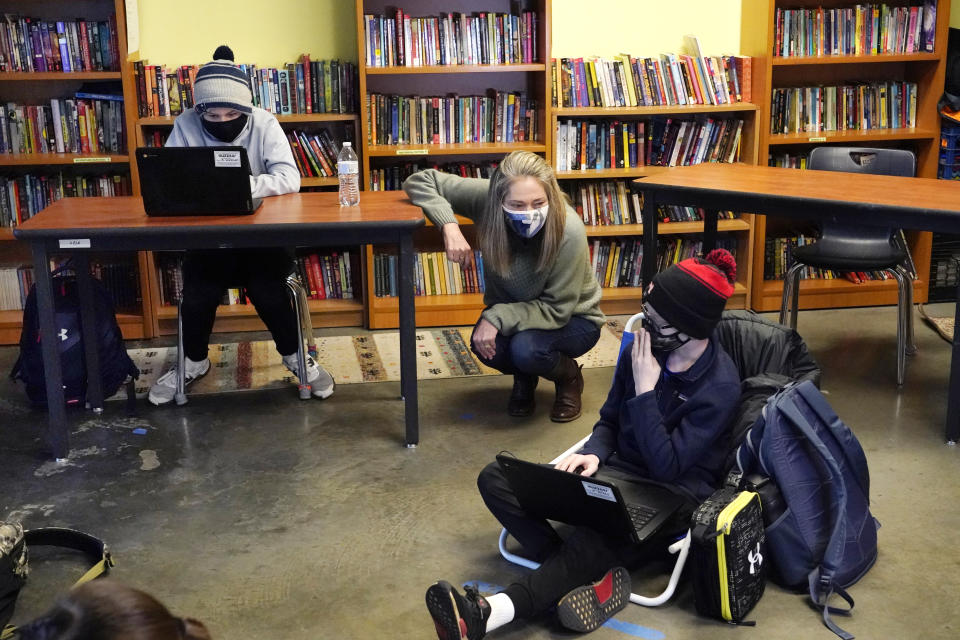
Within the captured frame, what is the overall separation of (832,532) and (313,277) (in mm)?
2968

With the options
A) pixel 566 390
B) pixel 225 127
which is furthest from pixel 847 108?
pixel 225 127

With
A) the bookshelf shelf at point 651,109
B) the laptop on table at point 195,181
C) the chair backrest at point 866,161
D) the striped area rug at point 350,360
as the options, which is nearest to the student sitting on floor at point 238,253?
the striped area rug at point 350,360

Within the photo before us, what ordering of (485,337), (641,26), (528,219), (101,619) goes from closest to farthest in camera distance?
(101,619), (528,219), (485,337), (641,26)

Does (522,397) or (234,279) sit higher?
(234,279)

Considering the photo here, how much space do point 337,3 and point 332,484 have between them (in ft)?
8.24

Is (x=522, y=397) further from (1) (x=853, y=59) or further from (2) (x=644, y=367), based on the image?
(1) (x=853, y=59)

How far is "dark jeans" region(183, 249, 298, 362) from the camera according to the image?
3.75m

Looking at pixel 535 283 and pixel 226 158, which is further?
pixel 535 283

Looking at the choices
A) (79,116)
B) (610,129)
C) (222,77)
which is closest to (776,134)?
(610,129)

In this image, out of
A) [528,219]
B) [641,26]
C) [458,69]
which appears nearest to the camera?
[528,219]

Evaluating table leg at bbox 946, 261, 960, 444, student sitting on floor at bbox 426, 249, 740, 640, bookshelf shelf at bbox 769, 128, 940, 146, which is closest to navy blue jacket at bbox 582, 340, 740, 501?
student sitting on floor at bbox 426, 249, 740, 640

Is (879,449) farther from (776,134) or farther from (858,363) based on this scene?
(776,134)

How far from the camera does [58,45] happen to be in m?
4.50

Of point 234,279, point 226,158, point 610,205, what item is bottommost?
point 234,279
